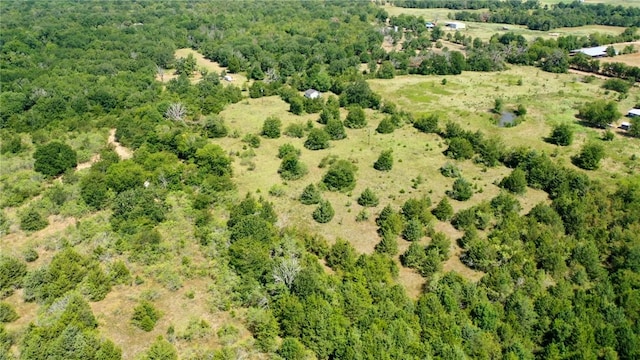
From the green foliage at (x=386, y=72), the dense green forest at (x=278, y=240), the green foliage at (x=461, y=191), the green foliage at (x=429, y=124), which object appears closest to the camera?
the dense green forest at (x=278, y=240)

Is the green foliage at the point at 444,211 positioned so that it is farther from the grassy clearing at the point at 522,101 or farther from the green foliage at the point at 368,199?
the grassy clearing at the point at 522,101

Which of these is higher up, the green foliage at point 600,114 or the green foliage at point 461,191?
the green foliage at point 461,191

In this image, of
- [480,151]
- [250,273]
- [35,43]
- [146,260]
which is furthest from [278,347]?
[35,43]

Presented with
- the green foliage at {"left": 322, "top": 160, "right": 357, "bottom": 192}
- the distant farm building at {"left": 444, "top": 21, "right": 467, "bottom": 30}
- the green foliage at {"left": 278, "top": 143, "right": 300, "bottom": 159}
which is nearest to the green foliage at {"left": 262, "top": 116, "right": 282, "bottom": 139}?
the green foliage at {"left": 278, "top": 143, "right": 300, "bottom": 159}

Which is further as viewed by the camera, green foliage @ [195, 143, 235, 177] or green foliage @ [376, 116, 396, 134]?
green foliage @ [376, 116, 396, 134]

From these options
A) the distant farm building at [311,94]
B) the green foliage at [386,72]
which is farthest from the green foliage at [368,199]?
the green foliage at [386,72]

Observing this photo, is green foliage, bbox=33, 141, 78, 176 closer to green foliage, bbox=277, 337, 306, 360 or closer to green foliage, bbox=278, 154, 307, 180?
green foliage, bbox=278, 154, 307, 180

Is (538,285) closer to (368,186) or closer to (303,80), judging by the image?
(368,186)

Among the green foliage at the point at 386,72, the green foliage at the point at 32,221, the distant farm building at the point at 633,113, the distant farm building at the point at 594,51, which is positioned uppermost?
the green foliage at the point at 32,221

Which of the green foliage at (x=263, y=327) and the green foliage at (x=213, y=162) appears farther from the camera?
the green foliage at (x=213, y=162)
